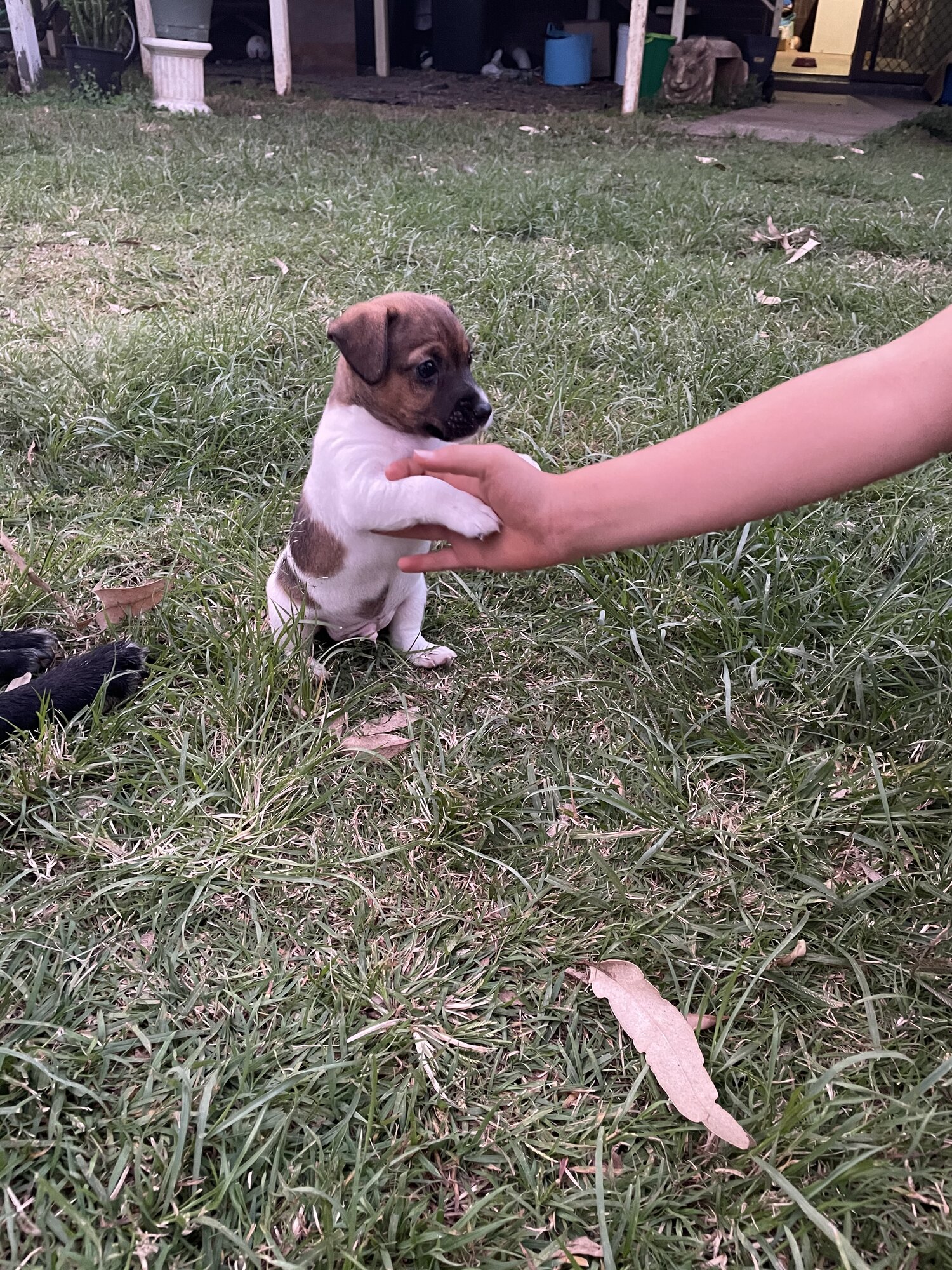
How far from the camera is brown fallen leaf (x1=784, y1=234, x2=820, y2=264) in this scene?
5734 millimetres

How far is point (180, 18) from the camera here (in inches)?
379

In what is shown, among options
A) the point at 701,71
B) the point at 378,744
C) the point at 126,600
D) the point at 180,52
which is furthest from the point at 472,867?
the point at 701,71

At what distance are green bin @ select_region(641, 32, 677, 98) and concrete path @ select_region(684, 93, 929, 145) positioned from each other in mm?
1505

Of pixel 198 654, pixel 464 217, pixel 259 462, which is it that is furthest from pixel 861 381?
pixel 464 217

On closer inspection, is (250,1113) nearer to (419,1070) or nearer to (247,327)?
(419,1070)

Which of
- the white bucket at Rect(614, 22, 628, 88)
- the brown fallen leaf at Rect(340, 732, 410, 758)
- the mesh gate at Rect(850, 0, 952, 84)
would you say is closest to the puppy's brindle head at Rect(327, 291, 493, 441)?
the brown fallen leaf at Rect(340, 732, 410, 758)

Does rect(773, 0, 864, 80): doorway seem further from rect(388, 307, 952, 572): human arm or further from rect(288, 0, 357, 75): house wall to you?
rect(388, 307, 952, 572): human arm

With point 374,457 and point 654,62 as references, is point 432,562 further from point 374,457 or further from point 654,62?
point 654,62

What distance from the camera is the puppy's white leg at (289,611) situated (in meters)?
2.49

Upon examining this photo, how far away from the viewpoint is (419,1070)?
1.60 m

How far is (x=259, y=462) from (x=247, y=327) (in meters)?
1.06

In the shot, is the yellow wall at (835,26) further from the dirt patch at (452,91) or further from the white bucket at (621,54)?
the dirt patch at (452,91)

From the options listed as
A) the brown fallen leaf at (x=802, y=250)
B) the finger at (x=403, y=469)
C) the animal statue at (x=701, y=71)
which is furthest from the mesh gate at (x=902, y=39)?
the finger at (x=403, y=469)

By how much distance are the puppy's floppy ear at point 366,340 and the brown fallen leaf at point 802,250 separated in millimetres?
4282
